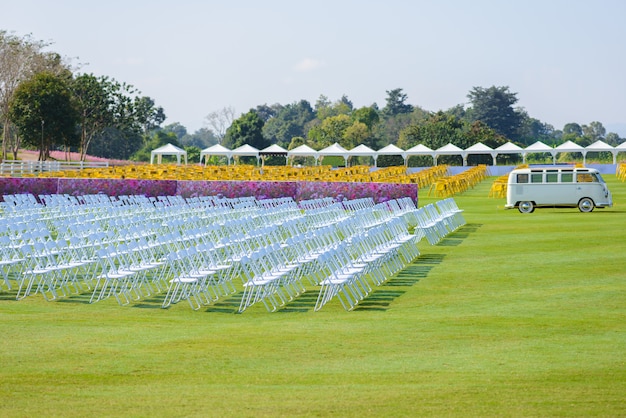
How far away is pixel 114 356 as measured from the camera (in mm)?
10461

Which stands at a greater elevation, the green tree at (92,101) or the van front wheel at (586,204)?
the green tree at (92,101)

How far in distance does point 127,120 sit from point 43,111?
13.1 m

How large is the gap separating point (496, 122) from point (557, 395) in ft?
376

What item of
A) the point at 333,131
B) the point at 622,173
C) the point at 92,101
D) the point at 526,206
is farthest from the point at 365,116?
the point at 526,206

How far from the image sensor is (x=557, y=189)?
1318 inches

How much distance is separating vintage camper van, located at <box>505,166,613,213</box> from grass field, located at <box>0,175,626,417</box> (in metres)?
16.1

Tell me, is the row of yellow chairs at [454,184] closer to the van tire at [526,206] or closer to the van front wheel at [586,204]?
the van tire at [526,206]

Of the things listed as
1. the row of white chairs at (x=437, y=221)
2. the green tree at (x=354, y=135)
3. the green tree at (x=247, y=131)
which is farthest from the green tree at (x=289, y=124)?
the row of white chairs at (x=437, y=221)

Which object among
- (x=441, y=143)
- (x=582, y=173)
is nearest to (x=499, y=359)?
(x=582, y=173)

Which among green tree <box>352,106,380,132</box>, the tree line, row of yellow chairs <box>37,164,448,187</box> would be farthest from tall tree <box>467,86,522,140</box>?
row of yellow chairs <box>37,164,448,187</box>

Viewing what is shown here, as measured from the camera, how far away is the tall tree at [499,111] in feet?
395

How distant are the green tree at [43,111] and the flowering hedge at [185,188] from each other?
28336 mm

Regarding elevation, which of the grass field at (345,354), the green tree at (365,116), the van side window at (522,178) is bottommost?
the grass field at (345,354)

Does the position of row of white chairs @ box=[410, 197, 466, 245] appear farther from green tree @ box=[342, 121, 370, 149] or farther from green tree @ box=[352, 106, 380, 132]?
green tree @ box=[352, 106, 380, 132]
